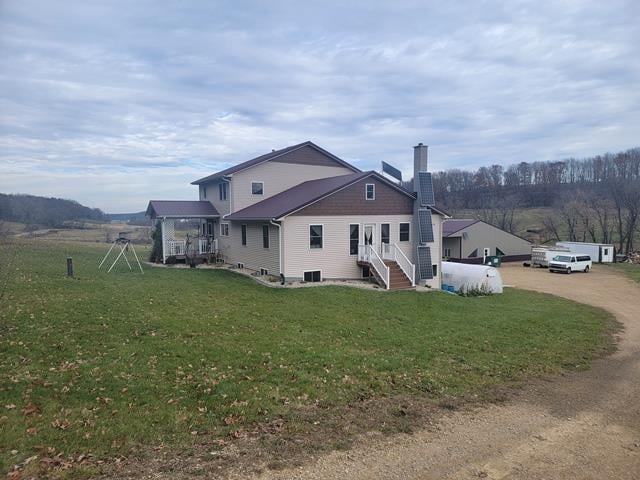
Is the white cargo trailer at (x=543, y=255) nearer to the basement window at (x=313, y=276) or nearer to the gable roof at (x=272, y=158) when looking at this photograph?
→ the gable roof at (x=272, y=158)

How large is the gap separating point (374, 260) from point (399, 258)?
1.68 metres

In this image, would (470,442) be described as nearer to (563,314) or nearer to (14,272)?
(563,314)

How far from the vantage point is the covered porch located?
24.2m

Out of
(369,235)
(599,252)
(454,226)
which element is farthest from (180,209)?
(599,252)

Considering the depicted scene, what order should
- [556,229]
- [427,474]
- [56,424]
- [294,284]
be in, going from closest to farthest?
[427,474] → [56,424] → [294,284] → [556,229]

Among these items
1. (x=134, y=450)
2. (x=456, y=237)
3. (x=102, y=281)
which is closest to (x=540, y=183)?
(x=456, y=237)

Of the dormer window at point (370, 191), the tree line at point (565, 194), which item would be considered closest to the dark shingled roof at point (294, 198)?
the dormer window at point (370, 191)

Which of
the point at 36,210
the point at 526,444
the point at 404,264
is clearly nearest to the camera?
the point at 526,444

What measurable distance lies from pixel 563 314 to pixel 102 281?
1732cm

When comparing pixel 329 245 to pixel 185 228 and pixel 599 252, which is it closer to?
pixel 185 228

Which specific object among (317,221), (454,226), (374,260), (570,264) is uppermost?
(317,221)

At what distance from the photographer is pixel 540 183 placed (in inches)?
3260

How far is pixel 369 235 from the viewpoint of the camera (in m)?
21.2

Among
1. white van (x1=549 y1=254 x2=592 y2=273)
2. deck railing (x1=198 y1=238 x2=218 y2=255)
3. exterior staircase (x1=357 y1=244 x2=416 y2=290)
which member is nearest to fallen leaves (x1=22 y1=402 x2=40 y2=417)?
exterior staircase (x1=357 y1=244 x2=416 y2=290)
